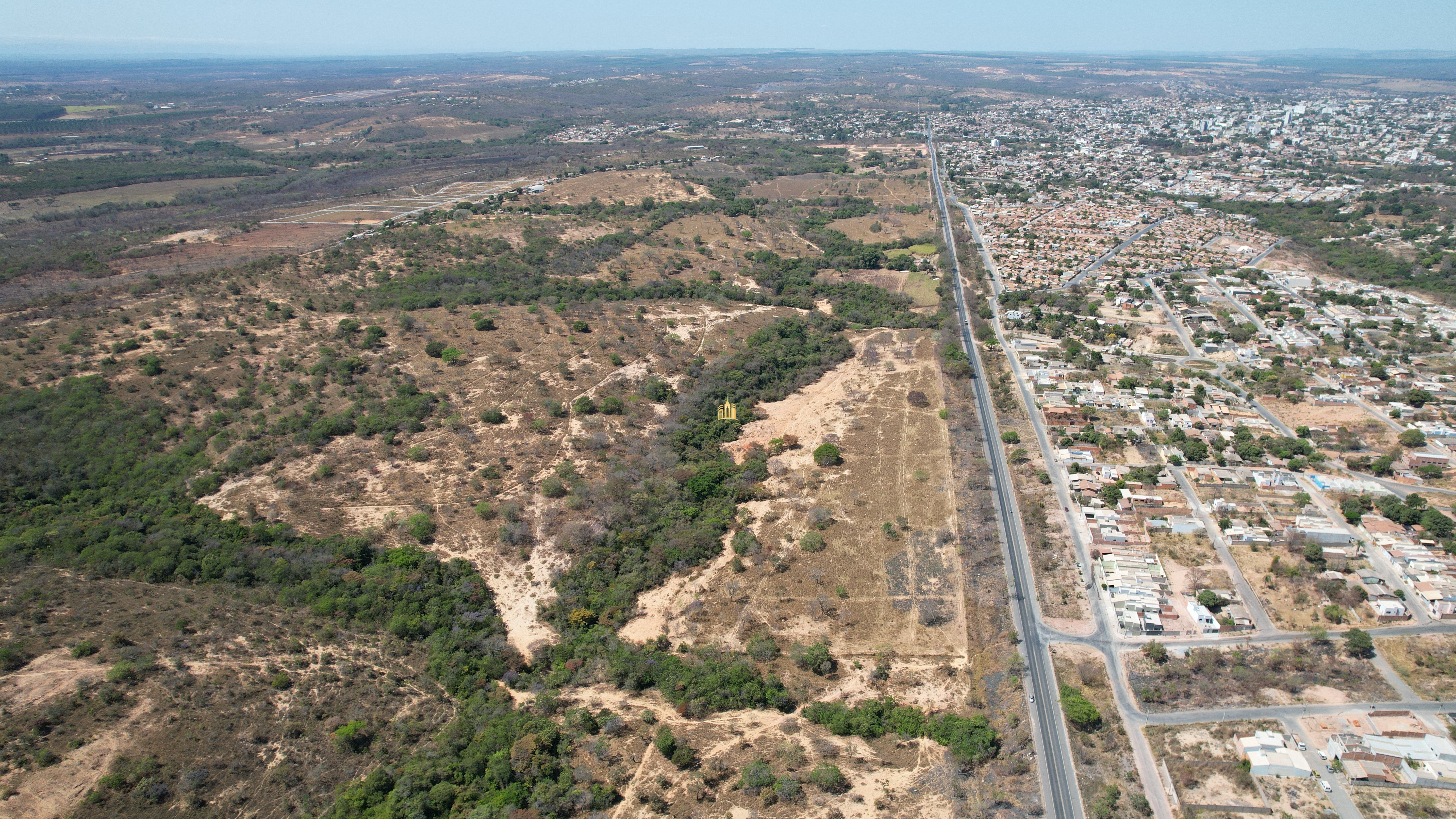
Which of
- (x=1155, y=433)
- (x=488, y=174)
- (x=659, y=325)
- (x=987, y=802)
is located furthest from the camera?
(x=488, y=174)

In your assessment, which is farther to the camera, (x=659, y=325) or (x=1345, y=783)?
(x=659, y=325)

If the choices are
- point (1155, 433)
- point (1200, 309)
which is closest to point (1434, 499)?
point (1155, 433)

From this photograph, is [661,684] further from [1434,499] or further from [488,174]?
[488,174]

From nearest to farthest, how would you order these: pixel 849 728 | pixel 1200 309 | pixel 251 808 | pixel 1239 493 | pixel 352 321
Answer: pixel 251 808 < pixel 849 728 < pixel 1239 493 < pixel 352 321 < pixel 1200 309

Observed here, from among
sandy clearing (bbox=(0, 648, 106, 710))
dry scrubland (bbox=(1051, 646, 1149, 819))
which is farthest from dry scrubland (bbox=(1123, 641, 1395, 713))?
sandy clearing (bbox=(0, 648, 106, 710))

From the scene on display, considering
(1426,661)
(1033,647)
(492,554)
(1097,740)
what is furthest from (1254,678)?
(492,554)

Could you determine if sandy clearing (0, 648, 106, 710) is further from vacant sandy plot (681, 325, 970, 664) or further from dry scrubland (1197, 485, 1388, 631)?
dry scrubland (1197, 485, 1388, 631)
